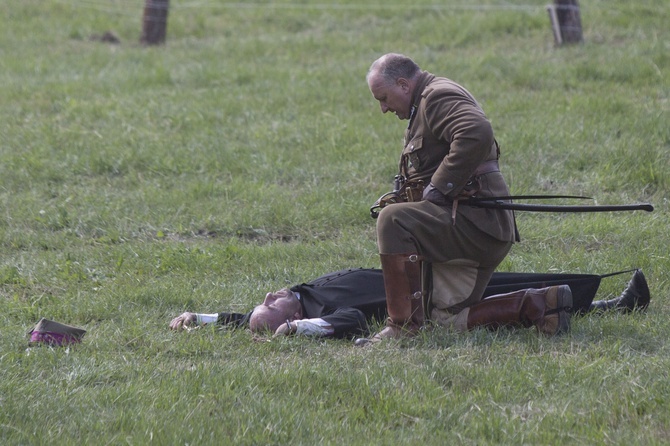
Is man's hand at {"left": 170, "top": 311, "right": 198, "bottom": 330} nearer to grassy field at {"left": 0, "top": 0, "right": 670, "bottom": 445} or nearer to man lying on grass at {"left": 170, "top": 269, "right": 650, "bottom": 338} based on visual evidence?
man lying on grass at {"left": 170, "top": 269, "right": 650, "bottom": 338}

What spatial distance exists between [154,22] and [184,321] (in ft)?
32.7

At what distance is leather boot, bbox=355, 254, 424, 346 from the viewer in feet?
18.0

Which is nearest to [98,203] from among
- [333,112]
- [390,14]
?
[333,112]

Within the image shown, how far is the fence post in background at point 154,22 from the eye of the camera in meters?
15.0

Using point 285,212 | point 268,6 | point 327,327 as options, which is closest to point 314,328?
point 327,327

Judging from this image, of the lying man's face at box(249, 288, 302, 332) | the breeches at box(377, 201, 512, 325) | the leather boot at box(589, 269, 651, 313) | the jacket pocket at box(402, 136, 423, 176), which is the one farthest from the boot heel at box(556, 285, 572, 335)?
the lying man's face at box(249, 288, 302, 332)

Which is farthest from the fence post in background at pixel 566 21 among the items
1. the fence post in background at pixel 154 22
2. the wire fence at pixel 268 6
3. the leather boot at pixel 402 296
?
the leather boot at pixel 402 296

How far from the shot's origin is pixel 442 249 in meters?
5.56

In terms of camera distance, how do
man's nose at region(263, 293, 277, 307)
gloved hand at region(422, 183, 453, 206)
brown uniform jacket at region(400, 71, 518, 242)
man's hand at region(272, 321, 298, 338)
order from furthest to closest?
man's nose at region(263, 293, 277, 307) → man's hand at region(272, 321, 298, 338) → gloved hand at region(422, 183, 453, 206) → brown uniform jacket at region(400, 71, 518, 242)

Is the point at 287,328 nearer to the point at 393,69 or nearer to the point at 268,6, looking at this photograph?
the point at 393,69

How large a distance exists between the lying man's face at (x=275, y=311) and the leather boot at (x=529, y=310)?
1.09m

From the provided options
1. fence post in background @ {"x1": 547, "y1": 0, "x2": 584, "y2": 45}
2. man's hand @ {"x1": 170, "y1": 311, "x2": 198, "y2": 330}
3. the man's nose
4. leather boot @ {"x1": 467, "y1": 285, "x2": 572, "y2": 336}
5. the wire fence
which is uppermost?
fence post in background @ {"x1": 547, "y1": 0, "x2": 584, "y2": 45}

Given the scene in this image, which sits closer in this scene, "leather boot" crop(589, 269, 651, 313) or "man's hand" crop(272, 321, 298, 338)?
"man's hand" crop(272, 321, 298, 338)

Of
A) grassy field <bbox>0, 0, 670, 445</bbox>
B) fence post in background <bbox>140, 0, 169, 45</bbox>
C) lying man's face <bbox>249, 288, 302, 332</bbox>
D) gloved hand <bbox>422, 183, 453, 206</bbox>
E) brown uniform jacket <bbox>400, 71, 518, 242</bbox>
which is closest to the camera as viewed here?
grassy field <bbox>0, 0, 670, 445</bbox>
